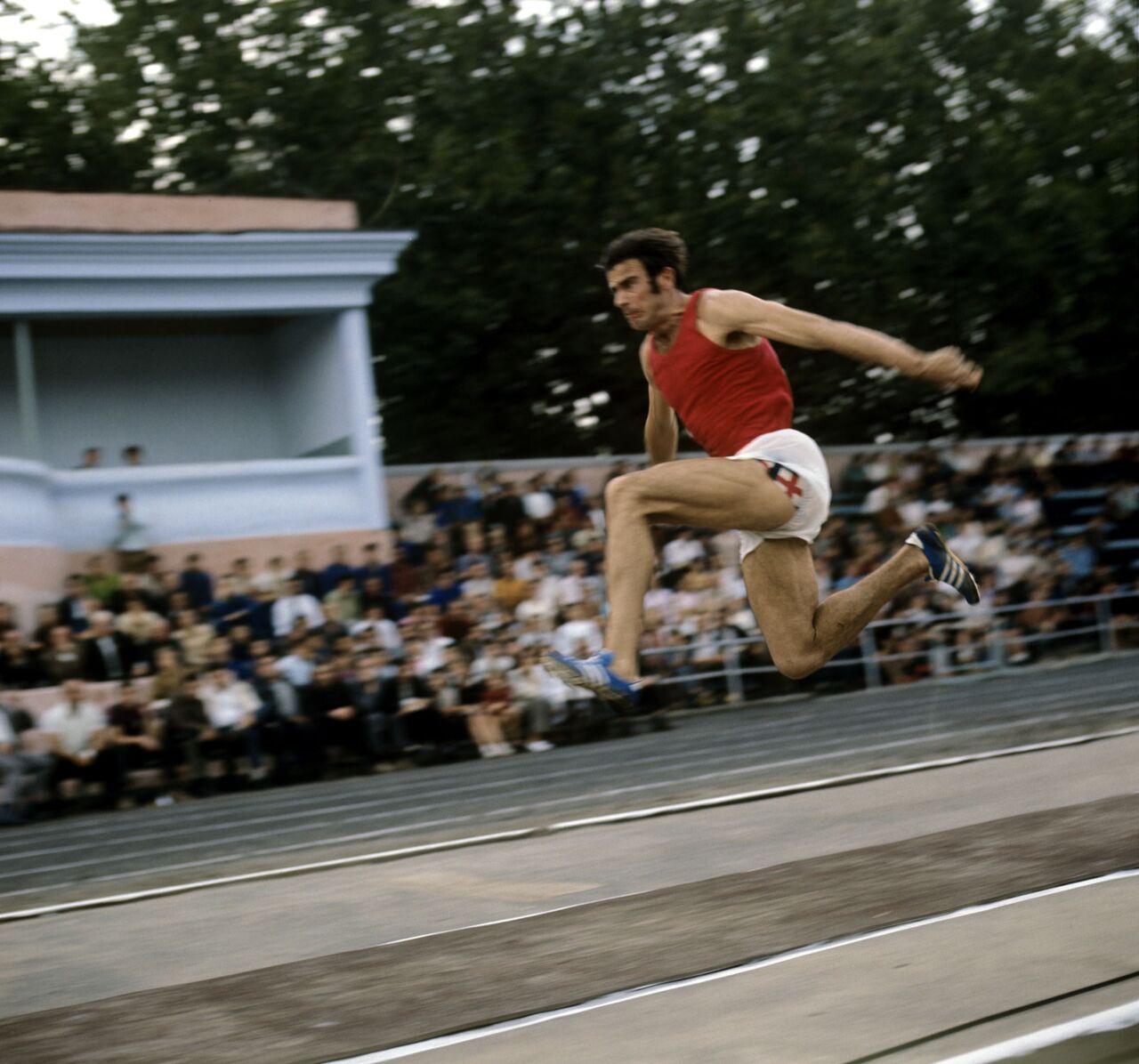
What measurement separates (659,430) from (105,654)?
776cm

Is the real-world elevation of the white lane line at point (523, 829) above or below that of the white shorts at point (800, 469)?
below

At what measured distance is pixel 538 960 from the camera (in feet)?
16.0

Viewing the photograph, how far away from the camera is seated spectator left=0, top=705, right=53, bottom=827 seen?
11.6m

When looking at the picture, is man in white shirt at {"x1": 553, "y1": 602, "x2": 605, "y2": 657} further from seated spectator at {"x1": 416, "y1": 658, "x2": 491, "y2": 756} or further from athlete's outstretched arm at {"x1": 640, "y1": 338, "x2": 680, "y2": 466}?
athlete's outstretched arm at {"x1": 640, "y1": 338, "x2": 680, "y2": 466}

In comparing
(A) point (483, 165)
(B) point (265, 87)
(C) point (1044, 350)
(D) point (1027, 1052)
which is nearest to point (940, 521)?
(C) point (1044, 350)

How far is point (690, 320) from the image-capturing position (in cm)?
562

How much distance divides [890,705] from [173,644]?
632 cm

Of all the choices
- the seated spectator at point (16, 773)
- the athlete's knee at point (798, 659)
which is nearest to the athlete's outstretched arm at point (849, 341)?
the athlete's knee at point (798, 659)

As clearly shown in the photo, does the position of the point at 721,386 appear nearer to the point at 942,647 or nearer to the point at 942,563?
the point at 942,563

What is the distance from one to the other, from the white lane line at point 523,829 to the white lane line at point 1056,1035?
14.1 ft

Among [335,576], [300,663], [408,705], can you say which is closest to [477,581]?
[335,576]

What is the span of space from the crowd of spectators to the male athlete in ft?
24.1

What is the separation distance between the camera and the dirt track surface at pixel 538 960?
165 inches

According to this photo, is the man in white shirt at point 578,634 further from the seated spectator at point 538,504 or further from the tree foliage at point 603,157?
the tree foliage at point 603,157
